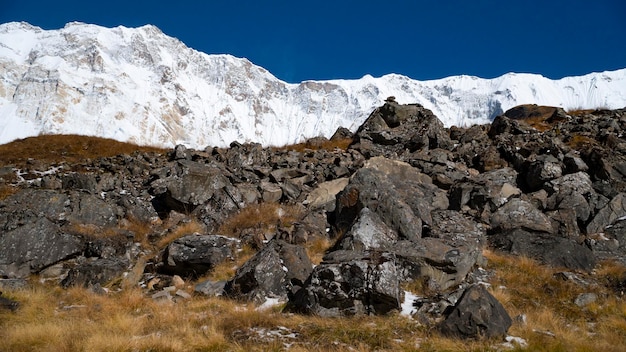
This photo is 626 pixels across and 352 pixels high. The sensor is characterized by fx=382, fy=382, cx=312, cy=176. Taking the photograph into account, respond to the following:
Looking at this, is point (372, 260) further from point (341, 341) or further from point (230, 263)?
point (230, 263)

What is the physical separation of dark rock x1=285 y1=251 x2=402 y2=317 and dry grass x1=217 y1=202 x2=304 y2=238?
222 inches

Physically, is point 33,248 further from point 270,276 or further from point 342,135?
point 342,135

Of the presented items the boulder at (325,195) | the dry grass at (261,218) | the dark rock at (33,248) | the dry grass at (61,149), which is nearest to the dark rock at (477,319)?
the dry grass at (261,218)

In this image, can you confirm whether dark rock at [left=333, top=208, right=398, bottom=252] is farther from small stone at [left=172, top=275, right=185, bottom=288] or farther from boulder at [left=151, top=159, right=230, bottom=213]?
boulder at [left=151, top=159, right=230, bottom=213]

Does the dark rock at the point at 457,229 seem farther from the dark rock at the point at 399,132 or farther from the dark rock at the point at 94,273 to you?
the dark rock at the point at 399,132

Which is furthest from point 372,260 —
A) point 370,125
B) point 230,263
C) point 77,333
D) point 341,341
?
point 370,125

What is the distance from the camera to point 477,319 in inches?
276

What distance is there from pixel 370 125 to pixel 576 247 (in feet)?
58.4

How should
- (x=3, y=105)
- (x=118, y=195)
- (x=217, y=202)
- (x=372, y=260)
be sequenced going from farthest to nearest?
(x=3, y=105) < (x=118, y=195) < (x=217, y=202) < (x=372, y=260)

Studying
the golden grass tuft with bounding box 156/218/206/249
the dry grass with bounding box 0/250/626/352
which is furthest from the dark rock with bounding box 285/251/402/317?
the golden grass tuft with bounding box 156/218/206/249

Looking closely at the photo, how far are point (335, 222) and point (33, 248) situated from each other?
9504 mm

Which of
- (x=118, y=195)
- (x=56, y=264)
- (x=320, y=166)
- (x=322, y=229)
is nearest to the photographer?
(x=56, y=264)

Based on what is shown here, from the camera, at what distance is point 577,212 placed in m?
14.3

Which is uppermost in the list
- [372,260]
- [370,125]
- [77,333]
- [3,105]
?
[3,105]
